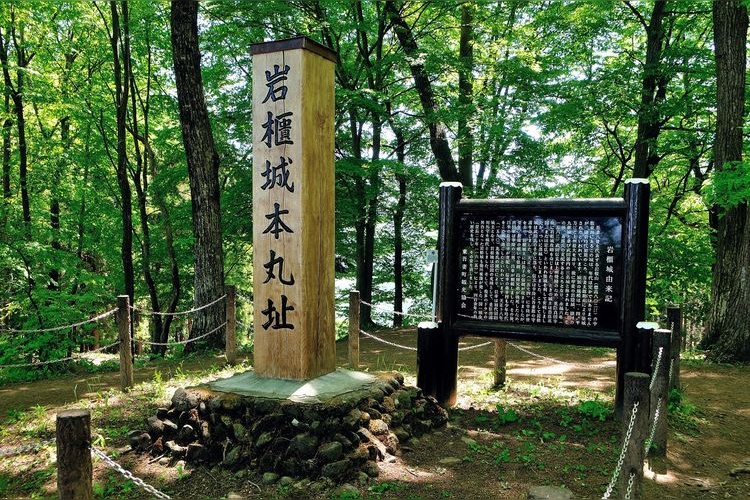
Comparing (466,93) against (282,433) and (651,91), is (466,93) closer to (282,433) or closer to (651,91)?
(651,91)

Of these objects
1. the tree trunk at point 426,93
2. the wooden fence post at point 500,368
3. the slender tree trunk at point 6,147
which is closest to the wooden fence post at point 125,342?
the wooden fence post at point 500,368

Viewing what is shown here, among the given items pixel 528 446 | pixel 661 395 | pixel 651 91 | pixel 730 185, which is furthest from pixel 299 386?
pixel 651 91

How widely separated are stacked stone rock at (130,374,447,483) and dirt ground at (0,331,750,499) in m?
0.17

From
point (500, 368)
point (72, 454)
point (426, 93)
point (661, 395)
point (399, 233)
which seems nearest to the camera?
point (72, 454)

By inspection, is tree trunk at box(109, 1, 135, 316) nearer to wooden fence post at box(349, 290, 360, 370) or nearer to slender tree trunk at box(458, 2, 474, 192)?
wooden fence post at box(349, 290, 360, 370)

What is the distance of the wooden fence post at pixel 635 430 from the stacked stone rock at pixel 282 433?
1.91 metres

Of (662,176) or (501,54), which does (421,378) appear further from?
(662,176)

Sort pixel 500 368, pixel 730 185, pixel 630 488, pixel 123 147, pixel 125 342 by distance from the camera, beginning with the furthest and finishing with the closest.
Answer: pixel 123 147
pixel 730 185
pixel 500 368
pixel 125 342
pixel 630 488

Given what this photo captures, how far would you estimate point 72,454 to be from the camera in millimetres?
2574

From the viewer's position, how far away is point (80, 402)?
6.13 metres

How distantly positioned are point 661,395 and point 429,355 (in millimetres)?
2302

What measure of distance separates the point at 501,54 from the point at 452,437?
11.0m

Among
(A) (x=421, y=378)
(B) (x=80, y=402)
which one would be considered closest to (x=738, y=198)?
(A) (x=421, y=378)

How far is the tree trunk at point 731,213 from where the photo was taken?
8227mm
